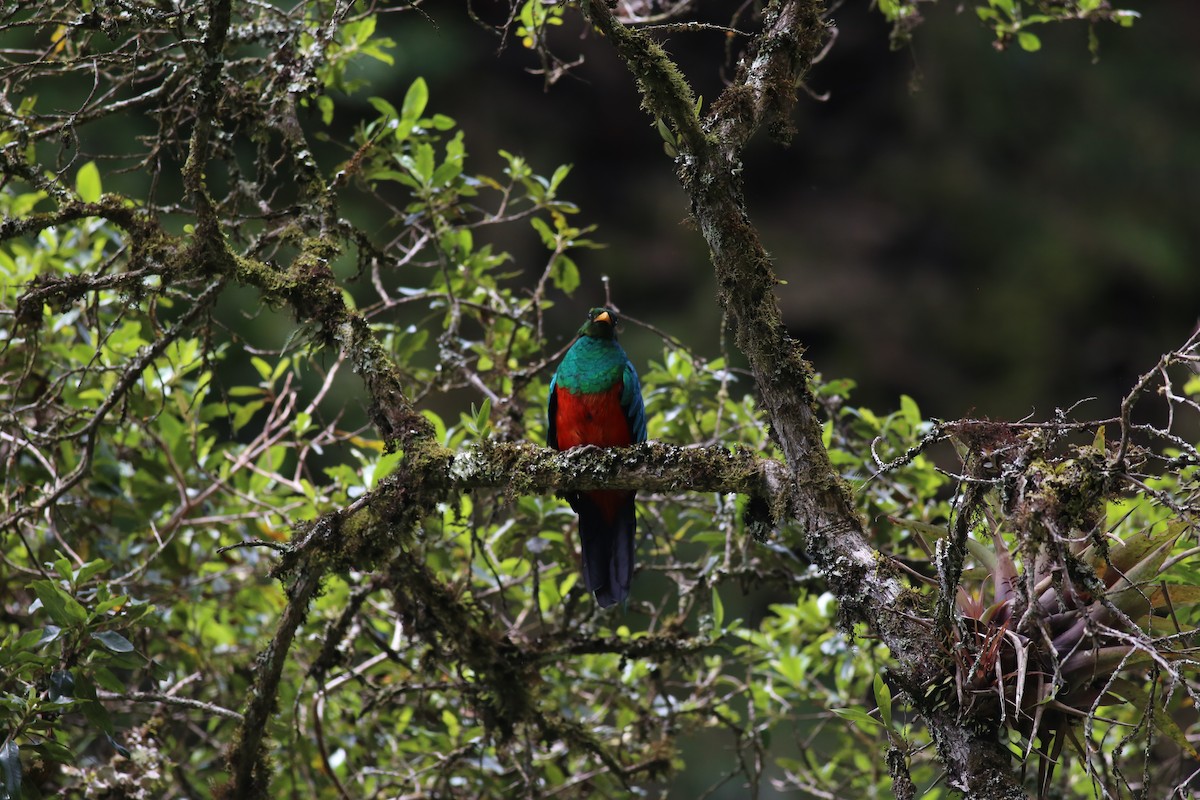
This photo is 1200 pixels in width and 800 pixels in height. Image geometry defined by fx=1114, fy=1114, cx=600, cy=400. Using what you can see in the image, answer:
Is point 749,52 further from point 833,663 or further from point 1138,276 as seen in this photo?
point 1138,276

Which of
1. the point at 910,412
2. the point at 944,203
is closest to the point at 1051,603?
the point at 910,412

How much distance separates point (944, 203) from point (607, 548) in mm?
8297

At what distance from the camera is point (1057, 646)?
7.20 ft

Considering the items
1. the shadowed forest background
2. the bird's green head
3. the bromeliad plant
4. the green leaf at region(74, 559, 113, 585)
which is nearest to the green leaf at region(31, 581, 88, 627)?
the shadowed forest background

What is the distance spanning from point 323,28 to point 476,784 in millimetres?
2540

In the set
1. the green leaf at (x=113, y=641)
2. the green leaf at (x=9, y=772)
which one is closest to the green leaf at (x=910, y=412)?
the green leaf at (x=113, y=641)

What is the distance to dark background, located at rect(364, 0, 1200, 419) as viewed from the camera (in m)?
9.81

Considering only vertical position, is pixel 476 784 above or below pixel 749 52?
below

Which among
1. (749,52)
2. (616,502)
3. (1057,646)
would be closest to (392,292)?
(616,502)

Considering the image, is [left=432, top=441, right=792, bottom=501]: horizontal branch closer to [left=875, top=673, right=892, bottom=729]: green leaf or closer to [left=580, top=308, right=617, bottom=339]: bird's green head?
[left=875, top=673, right=892, bottom=729]: green leaf

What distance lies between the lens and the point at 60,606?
2.62 m

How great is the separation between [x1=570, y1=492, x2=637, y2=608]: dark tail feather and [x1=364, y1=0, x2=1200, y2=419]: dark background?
5.50 meters

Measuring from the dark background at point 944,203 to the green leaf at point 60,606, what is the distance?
21.8 feet

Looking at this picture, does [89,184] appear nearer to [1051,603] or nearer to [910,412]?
[910,412]
